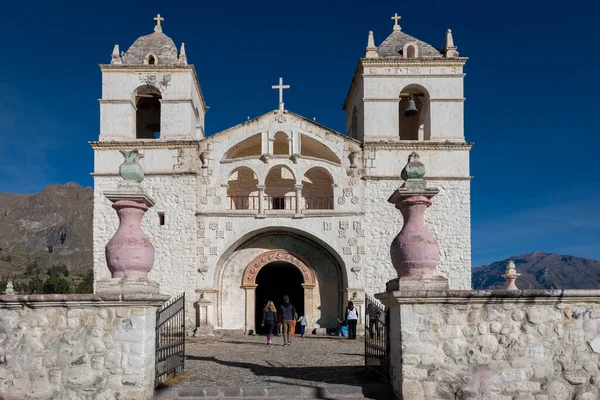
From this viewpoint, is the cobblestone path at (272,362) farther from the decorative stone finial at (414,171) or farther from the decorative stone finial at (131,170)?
the decorative stone finial at (414,171)

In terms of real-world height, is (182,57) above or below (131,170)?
above

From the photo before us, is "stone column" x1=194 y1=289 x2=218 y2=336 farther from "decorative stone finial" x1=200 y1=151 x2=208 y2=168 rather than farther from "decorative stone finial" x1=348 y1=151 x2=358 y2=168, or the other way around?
"decorative stone finial" x1=348 y1=151 x2=358 y2=168

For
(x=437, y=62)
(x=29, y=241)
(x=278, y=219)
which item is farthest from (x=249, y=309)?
(x=29, y=241)

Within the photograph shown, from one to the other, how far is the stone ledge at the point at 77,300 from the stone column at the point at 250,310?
12447 millimetres

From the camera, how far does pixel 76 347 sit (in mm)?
7465

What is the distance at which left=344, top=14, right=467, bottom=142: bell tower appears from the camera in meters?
19.7

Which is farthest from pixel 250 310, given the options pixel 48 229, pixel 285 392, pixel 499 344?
pixel 48 229

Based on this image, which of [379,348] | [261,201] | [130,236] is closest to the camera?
[130,236]

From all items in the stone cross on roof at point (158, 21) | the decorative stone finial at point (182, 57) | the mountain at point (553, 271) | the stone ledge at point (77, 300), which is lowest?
the mountain at point (553, 271)

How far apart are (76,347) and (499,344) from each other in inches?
217

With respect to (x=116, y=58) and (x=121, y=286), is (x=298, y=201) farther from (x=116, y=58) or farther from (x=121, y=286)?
(x=121, y=286)

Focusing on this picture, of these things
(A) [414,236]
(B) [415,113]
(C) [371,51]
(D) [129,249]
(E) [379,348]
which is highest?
(C) [371,51]

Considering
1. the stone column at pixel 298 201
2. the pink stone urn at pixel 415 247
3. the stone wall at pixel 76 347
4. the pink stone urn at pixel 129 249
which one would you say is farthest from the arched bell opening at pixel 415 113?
the stone wall at pixel 76 347

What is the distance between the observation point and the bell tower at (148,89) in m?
19.7
